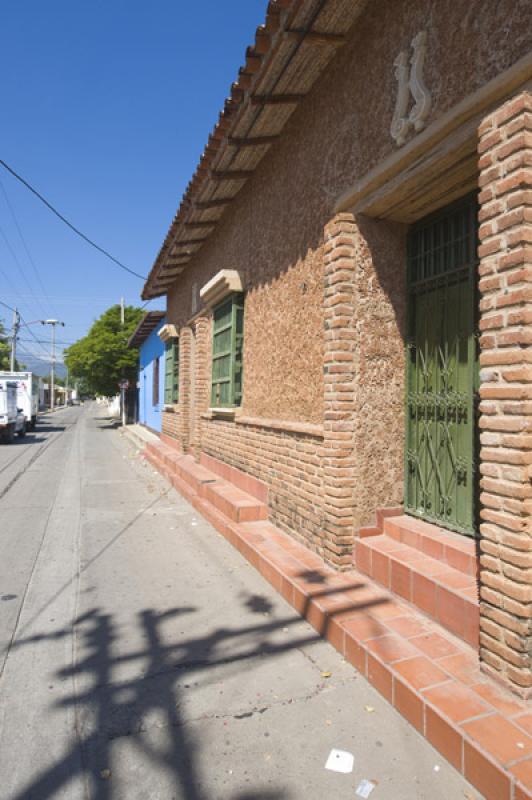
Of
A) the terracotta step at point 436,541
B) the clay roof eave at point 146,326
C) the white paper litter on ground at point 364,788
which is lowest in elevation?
the white paper litter on ground at point 364,788

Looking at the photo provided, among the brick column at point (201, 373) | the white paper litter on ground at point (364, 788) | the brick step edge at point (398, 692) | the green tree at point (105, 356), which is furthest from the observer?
the green tree at point (105, 356)

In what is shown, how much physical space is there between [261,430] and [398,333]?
2.15 m

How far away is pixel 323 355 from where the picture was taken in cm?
428

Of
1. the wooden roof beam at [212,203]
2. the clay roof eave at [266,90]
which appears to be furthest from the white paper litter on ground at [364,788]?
the wooden roof beam at [212,203]

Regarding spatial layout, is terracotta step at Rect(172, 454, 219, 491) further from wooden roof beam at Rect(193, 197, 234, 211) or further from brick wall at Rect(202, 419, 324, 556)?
wooden roof beam at Rect(193, 197, 234, 211)

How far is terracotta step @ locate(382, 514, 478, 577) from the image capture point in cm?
303

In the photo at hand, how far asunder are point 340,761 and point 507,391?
1.71m

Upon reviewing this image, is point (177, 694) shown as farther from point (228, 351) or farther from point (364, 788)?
point (228, 351)

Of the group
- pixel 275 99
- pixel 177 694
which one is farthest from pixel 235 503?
pixel 275 99

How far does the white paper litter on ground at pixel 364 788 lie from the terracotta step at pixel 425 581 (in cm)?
93

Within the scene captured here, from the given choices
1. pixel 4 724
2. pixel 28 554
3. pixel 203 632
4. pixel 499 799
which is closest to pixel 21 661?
pixel 4 724

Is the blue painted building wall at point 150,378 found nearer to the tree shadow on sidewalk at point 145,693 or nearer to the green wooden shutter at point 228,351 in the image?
the green wooden shutter at point 228,351

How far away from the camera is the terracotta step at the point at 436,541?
9.95 ft

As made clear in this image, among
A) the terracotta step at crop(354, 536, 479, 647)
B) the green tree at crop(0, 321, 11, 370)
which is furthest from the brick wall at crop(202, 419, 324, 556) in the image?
the green tree at crop(0, 321, 11, 370)
